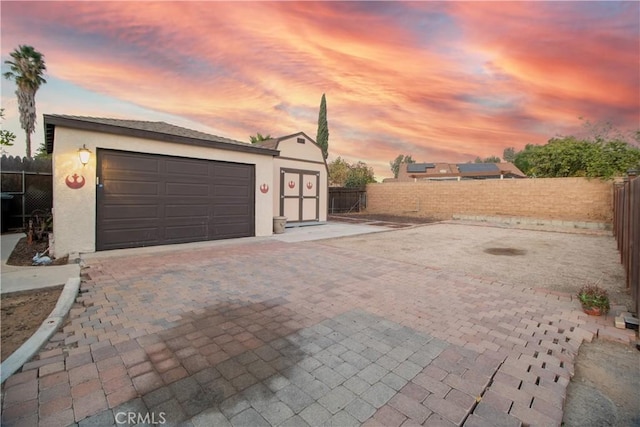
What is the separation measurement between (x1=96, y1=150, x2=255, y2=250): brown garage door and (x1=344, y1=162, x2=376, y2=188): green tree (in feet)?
49.2

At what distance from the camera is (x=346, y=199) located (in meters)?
20.9

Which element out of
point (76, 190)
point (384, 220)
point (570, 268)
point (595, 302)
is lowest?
point (570, 268)

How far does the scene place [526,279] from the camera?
17.0ft

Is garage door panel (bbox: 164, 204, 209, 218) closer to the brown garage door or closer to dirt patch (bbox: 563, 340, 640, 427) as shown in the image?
the brown garage door

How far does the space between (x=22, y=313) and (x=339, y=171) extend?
28.2m

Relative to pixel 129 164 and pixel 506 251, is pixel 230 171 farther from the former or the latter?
pixel 506 251

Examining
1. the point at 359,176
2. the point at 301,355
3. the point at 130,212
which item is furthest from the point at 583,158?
the point at 130,212

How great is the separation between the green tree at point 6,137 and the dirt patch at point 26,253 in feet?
16.8

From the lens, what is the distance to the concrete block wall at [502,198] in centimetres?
1295

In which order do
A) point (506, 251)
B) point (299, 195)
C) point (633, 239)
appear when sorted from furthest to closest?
point (299, 195), point (506, 251), point (633, 239)

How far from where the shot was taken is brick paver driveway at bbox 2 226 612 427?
1854 mm

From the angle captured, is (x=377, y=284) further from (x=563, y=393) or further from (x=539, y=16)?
(x=539, y=16)

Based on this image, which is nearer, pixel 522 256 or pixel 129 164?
pixel 129 164

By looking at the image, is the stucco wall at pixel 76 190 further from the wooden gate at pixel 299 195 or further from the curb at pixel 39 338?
the wooden gate at pixel 299 195
